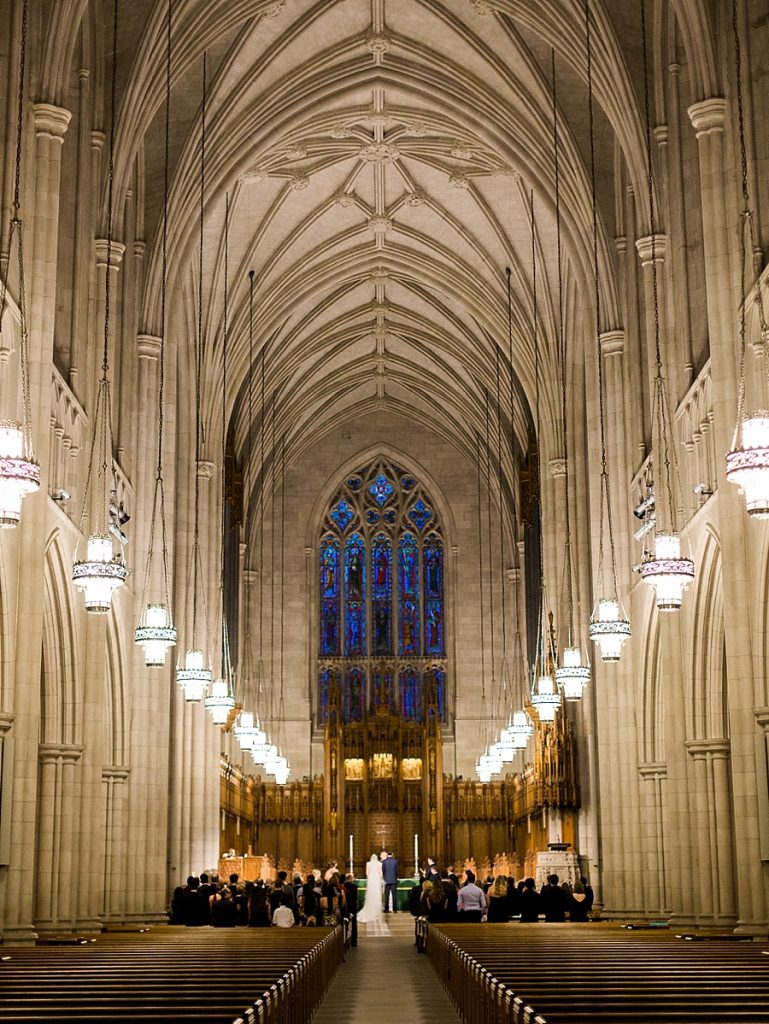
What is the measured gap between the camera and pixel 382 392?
4928cm

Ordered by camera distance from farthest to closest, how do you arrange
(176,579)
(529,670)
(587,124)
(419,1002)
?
(529,670)
(176,579)
(587,124)
(419,1002)

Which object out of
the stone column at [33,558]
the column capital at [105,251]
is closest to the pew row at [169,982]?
the stone column at [33,558]

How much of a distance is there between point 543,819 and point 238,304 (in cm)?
1586

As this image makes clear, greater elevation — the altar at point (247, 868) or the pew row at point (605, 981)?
the pew row at point (605, 981)

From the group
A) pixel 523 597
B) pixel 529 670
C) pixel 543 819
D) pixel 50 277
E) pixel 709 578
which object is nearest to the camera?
pixel 50 277

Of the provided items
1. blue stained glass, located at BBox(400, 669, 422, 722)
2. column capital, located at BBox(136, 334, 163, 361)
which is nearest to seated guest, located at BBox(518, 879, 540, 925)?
column capital, located at BBox(136, 334, 163, 361)

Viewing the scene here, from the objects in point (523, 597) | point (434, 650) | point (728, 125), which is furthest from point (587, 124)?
point (434, 650)

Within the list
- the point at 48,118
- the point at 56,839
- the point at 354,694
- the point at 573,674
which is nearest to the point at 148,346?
the point at 48,118

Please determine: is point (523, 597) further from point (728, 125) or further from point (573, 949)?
point (573, 949)

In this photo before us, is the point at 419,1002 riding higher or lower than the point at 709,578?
lower

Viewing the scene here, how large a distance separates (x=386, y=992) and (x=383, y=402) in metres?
33.3

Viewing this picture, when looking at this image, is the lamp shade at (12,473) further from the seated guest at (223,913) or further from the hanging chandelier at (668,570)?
the seated guest at (223,913)

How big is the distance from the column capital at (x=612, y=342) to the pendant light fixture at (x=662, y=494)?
3.54 meters

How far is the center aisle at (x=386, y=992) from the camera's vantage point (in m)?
14.8
